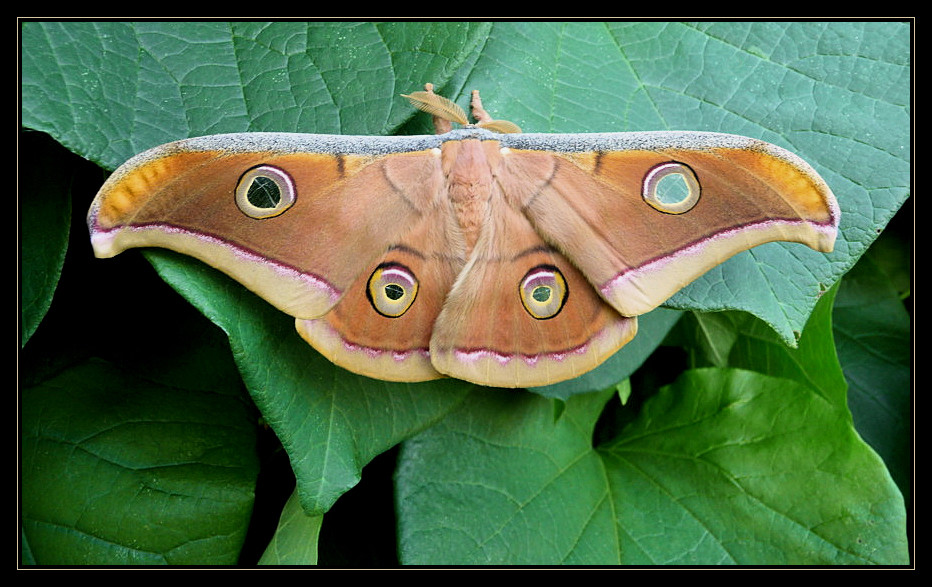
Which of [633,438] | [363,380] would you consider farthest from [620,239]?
[633,438]

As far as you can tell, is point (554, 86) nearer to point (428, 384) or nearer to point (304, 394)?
point (428, 384)

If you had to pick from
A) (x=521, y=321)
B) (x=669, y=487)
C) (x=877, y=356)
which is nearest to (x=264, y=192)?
(x=521, y=321)

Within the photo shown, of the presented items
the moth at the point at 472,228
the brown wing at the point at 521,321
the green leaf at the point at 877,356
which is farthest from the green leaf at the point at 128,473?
the green leaf at the point at 877,356

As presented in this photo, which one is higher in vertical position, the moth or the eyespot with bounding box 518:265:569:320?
the moth

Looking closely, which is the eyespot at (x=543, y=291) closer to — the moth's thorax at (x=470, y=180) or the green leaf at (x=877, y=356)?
the moth's thorax at (x=470, y=180)

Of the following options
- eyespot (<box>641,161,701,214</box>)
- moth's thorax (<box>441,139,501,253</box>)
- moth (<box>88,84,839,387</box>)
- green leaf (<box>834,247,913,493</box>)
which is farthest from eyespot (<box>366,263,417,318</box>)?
green leaf (<box>834,247,913,493</box>)

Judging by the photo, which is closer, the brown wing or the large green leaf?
the brown wing

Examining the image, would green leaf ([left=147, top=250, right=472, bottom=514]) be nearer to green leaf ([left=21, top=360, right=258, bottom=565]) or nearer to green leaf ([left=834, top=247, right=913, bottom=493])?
green leaf ([left=21, top=360, right=258, bottom=565])
